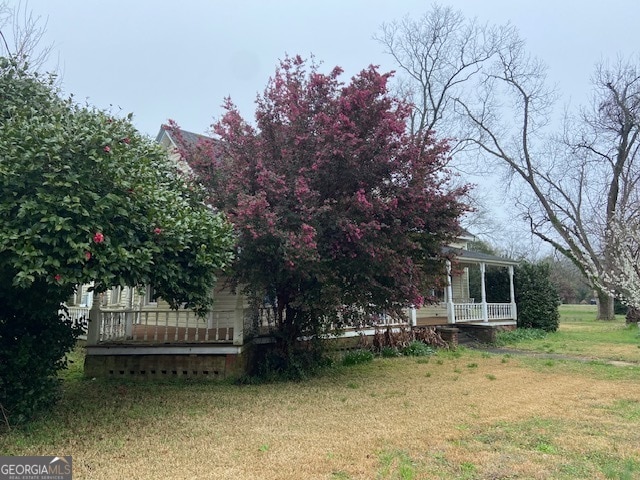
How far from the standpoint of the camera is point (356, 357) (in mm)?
12062

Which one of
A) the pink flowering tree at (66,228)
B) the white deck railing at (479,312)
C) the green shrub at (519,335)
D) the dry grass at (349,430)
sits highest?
the pink flowering tree at (66,228)

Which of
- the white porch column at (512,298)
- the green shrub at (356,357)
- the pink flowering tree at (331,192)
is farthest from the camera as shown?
the white porch column at (512,298)

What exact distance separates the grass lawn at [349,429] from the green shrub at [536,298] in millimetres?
11123

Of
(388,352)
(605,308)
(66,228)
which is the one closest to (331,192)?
(66,228)

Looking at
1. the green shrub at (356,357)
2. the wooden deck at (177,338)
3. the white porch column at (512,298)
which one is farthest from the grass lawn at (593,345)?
the wooden deck at (177,338)

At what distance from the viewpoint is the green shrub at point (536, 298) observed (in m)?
20.9

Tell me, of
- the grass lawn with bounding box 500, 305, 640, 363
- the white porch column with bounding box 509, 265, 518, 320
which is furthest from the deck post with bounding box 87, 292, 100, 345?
the white porch column with bounding box 509, 265, 518, 320

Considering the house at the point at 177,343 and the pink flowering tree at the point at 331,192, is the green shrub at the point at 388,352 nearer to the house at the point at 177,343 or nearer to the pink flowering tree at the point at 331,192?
the house at the point at 177,343

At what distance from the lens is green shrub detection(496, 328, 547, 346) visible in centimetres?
1785

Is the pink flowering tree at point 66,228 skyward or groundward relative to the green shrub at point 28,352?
skyward

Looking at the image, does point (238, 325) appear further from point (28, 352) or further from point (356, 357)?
point (28, 352)

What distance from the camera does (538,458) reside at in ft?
16.2

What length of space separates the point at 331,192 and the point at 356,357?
5137 millimetres

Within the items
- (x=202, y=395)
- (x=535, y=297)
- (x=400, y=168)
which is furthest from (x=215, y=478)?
(x=535, y=297)
